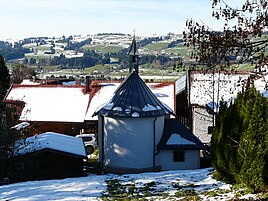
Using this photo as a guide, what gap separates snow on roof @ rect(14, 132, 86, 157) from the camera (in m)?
22.0

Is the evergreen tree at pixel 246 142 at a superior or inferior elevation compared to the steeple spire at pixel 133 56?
inferior

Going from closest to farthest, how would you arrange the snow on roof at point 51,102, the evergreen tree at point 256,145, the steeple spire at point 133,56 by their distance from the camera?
the evergreen tree at point 256,145 < the steeple spire at point 133,56 < the snow on roof at point 51,102

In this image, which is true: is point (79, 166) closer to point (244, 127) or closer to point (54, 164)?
point (54, 164)

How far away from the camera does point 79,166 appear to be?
2252 centimetres

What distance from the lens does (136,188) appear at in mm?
16438

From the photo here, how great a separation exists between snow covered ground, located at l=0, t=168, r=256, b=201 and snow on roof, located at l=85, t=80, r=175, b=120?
16.9 meters

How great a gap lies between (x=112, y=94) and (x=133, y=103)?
37.9 feet

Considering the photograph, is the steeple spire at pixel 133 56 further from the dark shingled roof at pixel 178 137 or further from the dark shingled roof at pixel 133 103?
the dark shingled roof at pixel 178 137

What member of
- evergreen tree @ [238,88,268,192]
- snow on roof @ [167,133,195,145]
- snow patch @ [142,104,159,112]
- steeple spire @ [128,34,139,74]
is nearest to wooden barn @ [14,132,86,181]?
snow patch @ [142,104,159,112]

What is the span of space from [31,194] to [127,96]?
11.0m

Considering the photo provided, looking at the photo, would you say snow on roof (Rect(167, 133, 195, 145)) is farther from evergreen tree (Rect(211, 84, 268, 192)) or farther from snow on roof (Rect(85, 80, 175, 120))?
snow on roof (Rect(85, 80, 175, 120))

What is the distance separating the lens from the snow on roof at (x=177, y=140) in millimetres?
25269

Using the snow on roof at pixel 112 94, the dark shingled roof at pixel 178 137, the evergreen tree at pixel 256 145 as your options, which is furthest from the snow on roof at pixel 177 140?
the evergreen tree at pixel 256 145

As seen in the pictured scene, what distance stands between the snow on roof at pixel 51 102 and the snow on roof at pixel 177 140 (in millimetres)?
11547
